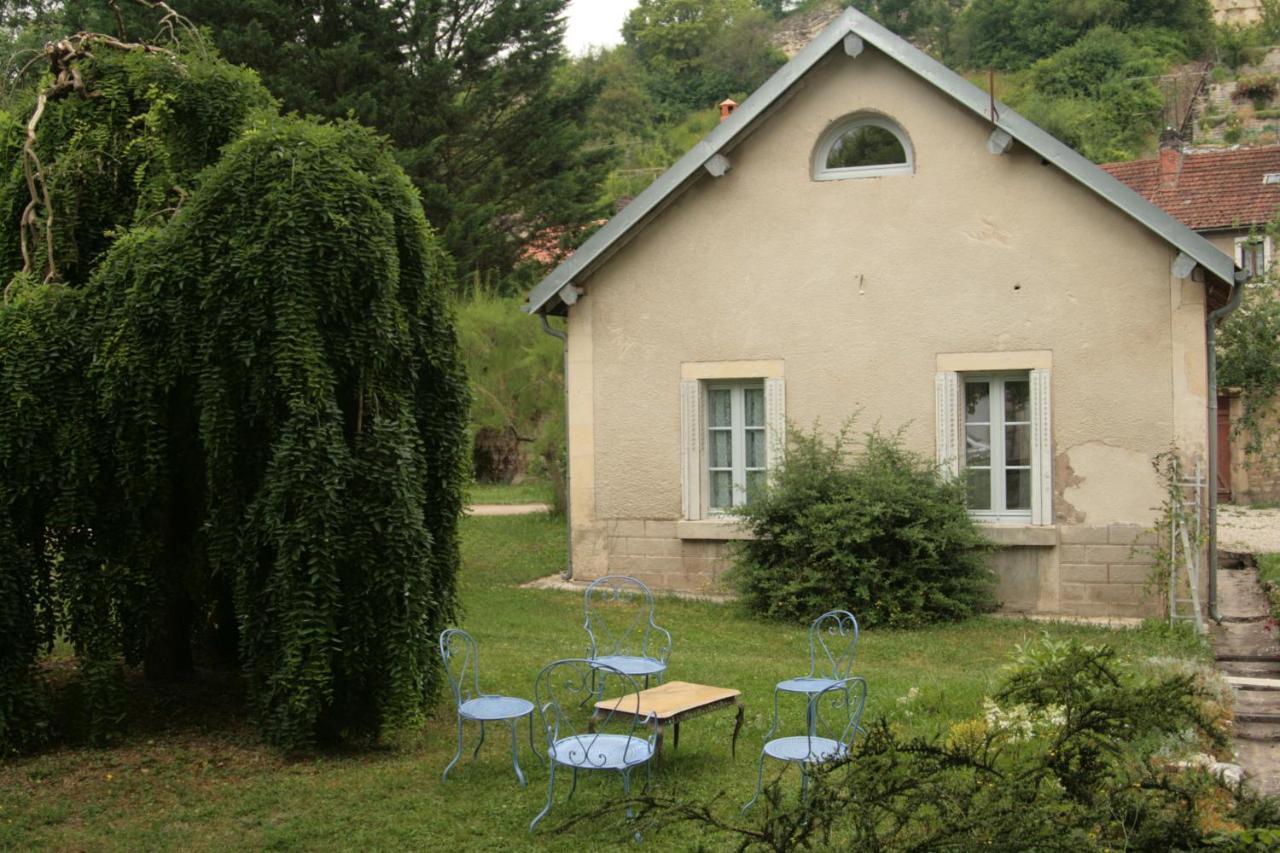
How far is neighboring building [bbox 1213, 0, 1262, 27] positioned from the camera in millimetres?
71938

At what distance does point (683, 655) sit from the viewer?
34.2ft

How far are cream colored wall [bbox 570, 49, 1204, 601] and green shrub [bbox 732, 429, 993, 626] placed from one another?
0.78 m

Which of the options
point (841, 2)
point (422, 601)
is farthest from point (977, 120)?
point (841, 2)

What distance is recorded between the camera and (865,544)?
1215 centimetres

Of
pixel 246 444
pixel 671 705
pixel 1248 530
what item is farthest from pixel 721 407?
pixel 1248 530

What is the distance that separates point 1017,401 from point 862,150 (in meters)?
3.06

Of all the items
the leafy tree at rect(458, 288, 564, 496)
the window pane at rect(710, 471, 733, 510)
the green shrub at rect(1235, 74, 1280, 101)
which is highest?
the green shrub at rect(1235, 74, 1280, 101)

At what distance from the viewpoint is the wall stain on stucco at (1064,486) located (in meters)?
12.5

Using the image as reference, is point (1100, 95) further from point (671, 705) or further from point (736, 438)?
point (671, 705)

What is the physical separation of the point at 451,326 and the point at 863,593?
17.6ft

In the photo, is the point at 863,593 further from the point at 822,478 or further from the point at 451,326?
the point at 451,326

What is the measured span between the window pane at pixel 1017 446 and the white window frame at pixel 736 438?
2.51 metres

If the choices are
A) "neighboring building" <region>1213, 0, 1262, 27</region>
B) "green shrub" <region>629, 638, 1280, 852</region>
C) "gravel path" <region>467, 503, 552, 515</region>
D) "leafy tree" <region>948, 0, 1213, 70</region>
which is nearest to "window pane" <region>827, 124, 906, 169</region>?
"green shrub" <region>629, 638, 1280, 852</region>

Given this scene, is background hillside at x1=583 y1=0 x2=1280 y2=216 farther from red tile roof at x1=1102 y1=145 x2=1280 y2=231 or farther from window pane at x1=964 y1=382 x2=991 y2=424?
window pane at x1=964 y1=382 x2=991 y2=424
